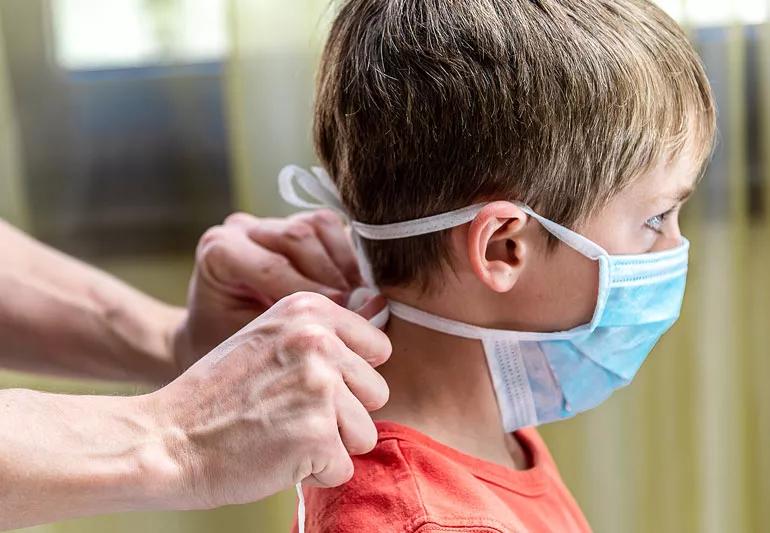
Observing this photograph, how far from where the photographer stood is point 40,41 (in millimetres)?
1905

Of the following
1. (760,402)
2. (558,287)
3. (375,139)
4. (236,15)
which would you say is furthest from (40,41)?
(760,402)

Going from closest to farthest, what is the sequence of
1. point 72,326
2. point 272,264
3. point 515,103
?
1. point 515,103
2. point 272,264
3. point 72,326

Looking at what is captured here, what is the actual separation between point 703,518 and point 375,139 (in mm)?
1241

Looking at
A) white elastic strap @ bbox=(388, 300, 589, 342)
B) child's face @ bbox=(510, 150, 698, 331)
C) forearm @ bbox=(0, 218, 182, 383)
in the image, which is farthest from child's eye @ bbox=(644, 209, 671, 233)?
forearm @ bbox=(0, 218, 182, 383)

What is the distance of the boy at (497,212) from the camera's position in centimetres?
95

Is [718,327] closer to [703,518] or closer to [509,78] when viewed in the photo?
[703,518]

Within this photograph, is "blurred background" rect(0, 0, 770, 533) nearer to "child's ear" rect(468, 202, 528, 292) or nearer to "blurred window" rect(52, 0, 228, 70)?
"blurred window" rect(52, 0, 228, 70)

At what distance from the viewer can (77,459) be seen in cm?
82

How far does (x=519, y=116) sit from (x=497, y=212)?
91mm

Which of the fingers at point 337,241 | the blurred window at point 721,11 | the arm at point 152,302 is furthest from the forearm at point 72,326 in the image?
the blurred window at point 721,11

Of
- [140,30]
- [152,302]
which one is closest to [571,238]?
[152,302]

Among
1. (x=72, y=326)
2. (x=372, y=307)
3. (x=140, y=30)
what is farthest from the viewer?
(x=140, y=30)

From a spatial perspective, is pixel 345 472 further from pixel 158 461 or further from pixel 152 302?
pixel 152 302

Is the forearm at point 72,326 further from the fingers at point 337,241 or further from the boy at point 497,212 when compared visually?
the boy at point 497,212
